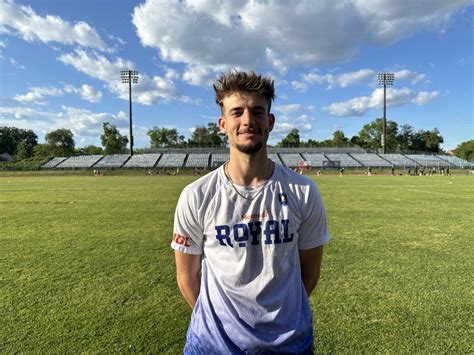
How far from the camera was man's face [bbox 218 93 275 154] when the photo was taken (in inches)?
76.9

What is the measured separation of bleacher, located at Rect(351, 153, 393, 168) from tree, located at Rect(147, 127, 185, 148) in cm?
5231

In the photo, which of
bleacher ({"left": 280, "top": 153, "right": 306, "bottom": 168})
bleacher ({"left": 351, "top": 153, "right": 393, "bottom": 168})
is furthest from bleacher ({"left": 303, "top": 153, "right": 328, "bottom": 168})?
bleacher ({"left": 351, "top": 153, "right": 393, "bottom": 168})

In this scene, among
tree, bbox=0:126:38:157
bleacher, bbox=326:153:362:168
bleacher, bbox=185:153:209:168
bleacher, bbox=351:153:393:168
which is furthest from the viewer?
tree, bbox=0:126:38:157

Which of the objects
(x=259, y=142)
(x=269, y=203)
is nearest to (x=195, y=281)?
(x=269, y=203)

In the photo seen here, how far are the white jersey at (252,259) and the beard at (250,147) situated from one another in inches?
9.0

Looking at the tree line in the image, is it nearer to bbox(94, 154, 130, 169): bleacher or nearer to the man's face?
bbox(94, 154, 130, 169): bleacher

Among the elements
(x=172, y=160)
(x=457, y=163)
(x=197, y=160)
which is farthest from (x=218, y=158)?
(x=457, y=163)

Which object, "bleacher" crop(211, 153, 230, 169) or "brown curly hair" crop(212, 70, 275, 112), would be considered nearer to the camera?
"brown curly hair" crop(212, 70, 275, 112)

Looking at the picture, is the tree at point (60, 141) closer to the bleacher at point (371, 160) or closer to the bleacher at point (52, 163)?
A: the bleacher at point (52, 163)

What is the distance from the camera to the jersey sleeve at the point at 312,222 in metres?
2.05

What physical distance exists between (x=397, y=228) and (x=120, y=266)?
A: 7.89m

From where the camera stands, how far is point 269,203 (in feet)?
6.58

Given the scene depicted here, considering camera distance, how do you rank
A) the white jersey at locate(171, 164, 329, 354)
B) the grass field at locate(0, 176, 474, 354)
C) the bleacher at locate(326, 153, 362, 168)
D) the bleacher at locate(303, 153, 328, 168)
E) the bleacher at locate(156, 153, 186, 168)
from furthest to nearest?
1. the bleacher at locate(156, 153, 186, 168)
2. the bleacher at locate(303, 153, 328, 168)
3. the bleacher at locate(326, 153, 362, 168)
4. the grass field at locate(0, 176, 474, 354)
5. the white jersey at locate(171, 164, 329, 354)

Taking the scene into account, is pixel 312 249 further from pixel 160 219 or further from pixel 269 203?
pixel 160 219
